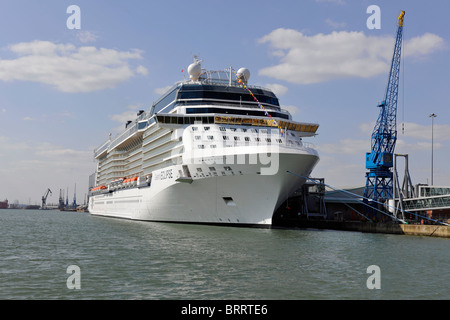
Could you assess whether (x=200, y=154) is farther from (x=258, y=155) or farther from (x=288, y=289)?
(x=288, y=289)

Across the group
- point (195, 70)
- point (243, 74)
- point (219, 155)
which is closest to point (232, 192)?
point (219, 155)

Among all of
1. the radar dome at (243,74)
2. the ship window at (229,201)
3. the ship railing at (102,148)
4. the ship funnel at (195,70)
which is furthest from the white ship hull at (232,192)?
the ship railing at (102,148)

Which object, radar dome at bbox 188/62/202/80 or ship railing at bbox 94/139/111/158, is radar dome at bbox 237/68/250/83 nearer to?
radar dome at bbox 188/62/202/80

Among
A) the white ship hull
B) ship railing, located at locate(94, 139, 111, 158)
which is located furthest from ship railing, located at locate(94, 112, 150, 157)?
the white ship hull

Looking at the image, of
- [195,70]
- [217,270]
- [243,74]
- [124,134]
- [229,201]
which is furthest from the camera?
[124,134]

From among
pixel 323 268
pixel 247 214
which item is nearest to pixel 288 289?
pixel 323 268

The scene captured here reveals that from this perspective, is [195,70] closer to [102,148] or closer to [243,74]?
[243,74]
